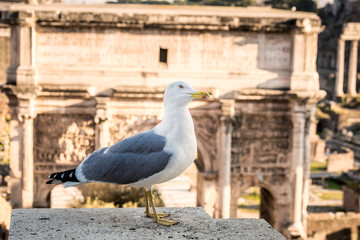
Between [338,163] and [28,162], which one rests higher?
[28,162]

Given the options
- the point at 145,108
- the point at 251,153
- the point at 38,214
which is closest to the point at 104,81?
the point at 145,108

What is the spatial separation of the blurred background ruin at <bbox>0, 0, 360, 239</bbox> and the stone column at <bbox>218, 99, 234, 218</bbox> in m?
0.03

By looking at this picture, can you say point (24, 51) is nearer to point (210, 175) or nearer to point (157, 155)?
point (210, 175)

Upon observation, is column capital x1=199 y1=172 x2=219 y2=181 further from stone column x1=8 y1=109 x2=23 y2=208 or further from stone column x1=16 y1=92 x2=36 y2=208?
stone column x1=8 y1=109 x2=23 y2=208

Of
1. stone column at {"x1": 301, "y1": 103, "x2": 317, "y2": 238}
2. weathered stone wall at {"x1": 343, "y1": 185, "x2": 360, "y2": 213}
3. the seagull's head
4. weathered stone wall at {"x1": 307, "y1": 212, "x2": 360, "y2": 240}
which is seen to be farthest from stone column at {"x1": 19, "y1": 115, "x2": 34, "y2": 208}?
weathered stone wall at {"x1": 343, "y1": 185, "x2": 360, "y2": 213}

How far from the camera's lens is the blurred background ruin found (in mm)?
14203

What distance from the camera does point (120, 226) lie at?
3662mm

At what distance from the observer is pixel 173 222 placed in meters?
3.81

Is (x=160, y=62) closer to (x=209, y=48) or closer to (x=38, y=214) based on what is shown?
(x=209, y=48)

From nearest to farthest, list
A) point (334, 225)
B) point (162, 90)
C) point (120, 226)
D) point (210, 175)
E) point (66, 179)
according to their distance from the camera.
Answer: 1. point (120, 226)
2. point (66, 179)
3. point (162, 90)
4. point (210, 175)
5. point (334, 225)

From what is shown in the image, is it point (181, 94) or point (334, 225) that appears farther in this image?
point (334, 225)

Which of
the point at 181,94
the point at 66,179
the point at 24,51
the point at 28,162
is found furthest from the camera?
the point at 28,162

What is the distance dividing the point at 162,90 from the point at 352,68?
53175 mm

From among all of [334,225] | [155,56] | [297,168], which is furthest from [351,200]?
[155,56]
